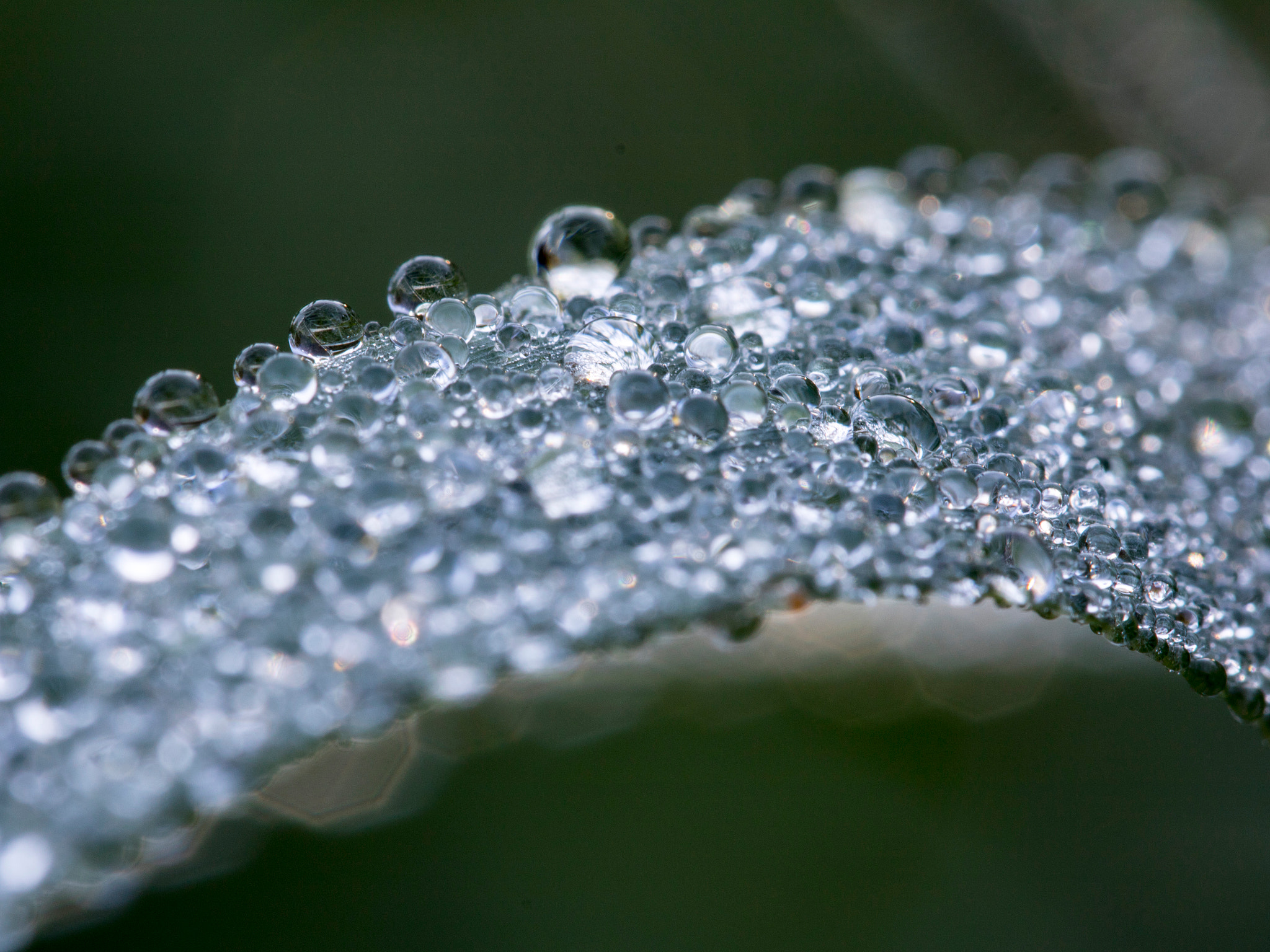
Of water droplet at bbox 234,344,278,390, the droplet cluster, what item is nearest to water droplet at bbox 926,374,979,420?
the droplet cluster

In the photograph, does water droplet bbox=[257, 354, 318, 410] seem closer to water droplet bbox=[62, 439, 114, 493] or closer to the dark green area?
water droplet bbox=[62, 439, 114, 493]

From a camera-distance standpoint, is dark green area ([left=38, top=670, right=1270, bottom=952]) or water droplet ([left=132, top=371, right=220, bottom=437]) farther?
dark green area ([left=38, top=670, right=1270, bottom=952])

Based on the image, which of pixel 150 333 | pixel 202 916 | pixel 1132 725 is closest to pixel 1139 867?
pixel 1132 725

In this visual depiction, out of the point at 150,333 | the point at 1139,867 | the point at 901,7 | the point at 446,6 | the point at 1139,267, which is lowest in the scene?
the point at 1139,867

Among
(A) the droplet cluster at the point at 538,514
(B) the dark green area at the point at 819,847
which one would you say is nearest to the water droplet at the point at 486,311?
(A) the droplet cluster at the point at 538,514

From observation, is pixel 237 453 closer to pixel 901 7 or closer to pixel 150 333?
pixel 150 333
